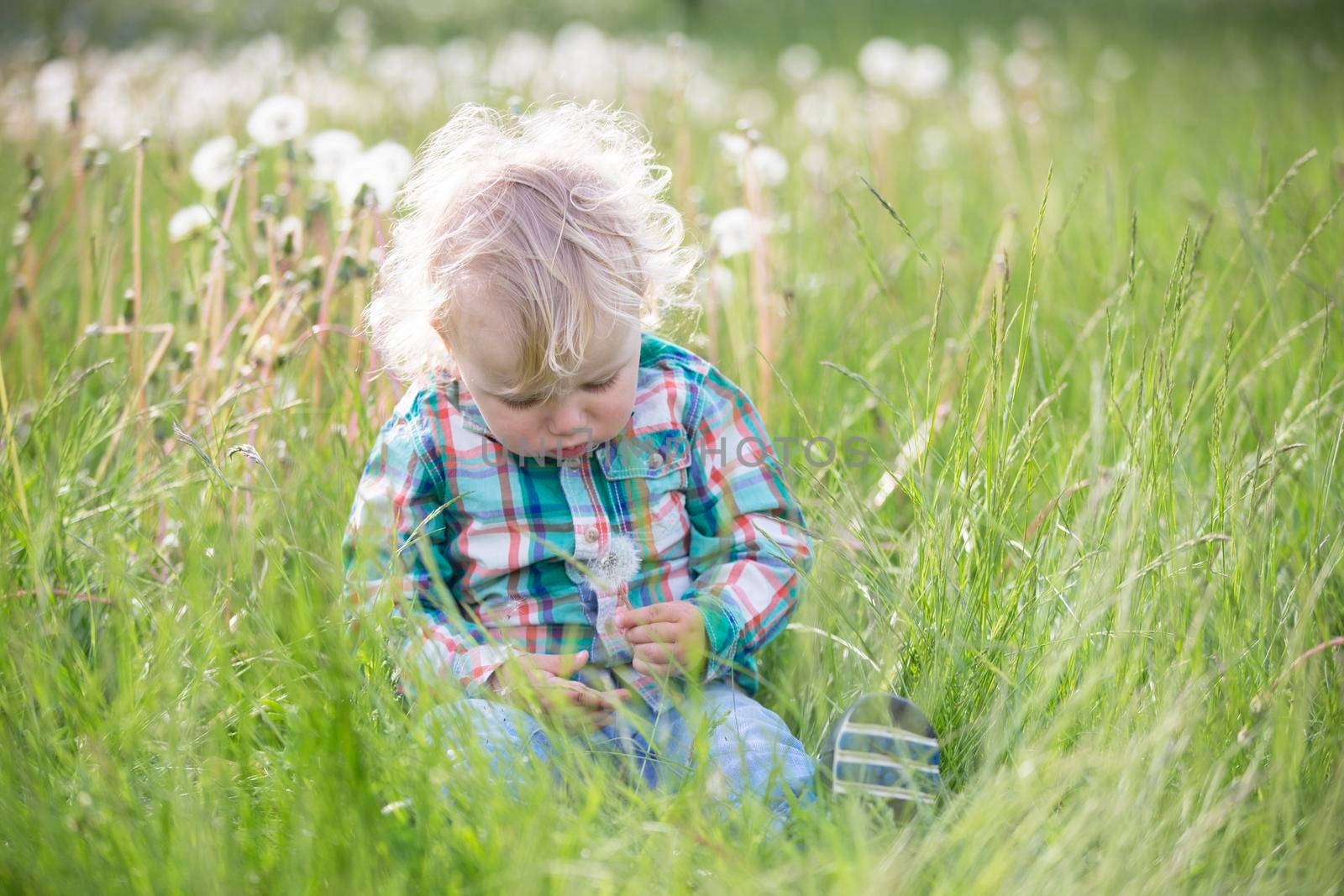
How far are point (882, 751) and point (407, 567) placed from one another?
58cm

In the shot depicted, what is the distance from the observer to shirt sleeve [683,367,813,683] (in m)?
1.33

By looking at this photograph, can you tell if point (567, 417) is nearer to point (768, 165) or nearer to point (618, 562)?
point (618, 562)

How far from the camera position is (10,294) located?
2.12m

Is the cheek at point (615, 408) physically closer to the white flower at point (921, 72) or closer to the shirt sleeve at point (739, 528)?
the shirt sleeve at point (739, 528)

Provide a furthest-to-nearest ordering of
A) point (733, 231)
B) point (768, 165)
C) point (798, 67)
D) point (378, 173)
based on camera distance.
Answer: point (798, 67)
point (768, 165)
point (733, 231)
point (378, 173)

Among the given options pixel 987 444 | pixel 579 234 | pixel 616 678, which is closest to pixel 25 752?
pixel 616 678

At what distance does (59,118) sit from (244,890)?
228cm

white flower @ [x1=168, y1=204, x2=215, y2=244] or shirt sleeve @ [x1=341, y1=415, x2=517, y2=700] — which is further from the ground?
white flower @ [x1=168, y1=204, x2=215, y2=244]

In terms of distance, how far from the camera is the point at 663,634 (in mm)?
1258

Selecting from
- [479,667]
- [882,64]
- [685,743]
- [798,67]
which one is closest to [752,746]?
[685,743]

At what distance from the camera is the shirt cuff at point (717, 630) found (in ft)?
4.20

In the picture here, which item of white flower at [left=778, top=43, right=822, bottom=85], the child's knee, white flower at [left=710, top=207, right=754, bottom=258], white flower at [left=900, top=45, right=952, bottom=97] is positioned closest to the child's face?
the child's knee

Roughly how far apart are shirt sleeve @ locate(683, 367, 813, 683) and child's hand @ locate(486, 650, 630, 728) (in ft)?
0.46

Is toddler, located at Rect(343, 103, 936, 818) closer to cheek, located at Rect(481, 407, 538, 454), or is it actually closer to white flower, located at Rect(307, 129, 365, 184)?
cheek, located at Rect(481, 407, 538, 454)
